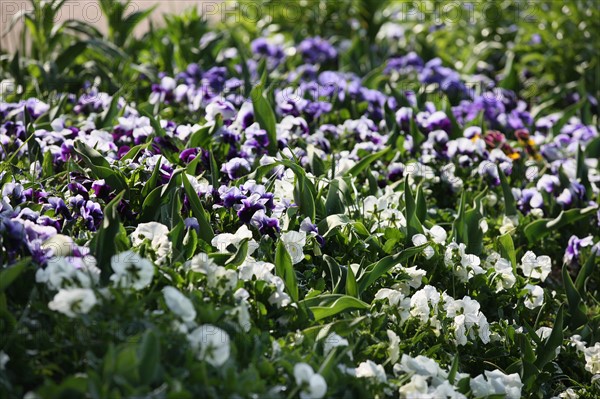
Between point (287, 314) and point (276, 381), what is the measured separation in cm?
33

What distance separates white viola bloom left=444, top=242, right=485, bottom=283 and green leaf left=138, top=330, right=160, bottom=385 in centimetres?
130

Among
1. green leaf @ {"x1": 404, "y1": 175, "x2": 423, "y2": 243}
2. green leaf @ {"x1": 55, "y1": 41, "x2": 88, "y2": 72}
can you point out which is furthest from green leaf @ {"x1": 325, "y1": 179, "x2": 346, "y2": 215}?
green leaf @ {"x1": 55, "y1": 41, "x2": 88, "y2": 72}

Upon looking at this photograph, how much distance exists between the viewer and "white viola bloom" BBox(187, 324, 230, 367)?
1.82 metres

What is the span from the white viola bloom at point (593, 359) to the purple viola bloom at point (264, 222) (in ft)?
3.66

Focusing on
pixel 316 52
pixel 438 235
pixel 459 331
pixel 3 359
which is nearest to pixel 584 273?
pixel 438 235

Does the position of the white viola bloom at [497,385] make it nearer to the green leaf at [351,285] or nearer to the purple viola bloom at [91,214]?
the green leaf at [351,285]

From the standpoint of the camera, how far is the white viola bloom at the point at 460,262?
2766 mm

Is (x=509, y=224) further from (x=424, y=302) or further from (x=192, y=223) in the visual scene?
(x=192, y=223)

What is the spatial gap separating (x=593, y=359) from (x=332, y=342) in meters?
1.09

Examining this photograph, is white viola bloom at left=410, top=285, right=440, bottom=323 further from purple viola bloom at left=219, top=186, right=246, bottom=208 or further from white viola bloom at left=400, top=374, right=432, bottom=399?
purple viola bloom at left=219, top=186, right=246, bottom=208

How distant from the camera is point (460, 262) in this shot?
109 inches

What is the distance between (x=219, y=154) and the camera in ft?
10.9

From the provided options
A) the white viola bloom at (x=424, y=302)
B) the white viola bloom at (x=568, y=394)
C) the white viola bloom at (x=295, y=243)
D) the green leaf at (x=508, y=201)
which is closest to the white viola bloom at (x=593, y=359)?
the white viola bloom at (x=568, y=394)

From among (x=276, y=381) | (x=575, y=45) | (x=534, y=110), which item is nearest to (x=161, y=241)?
(x=276, y=381)
